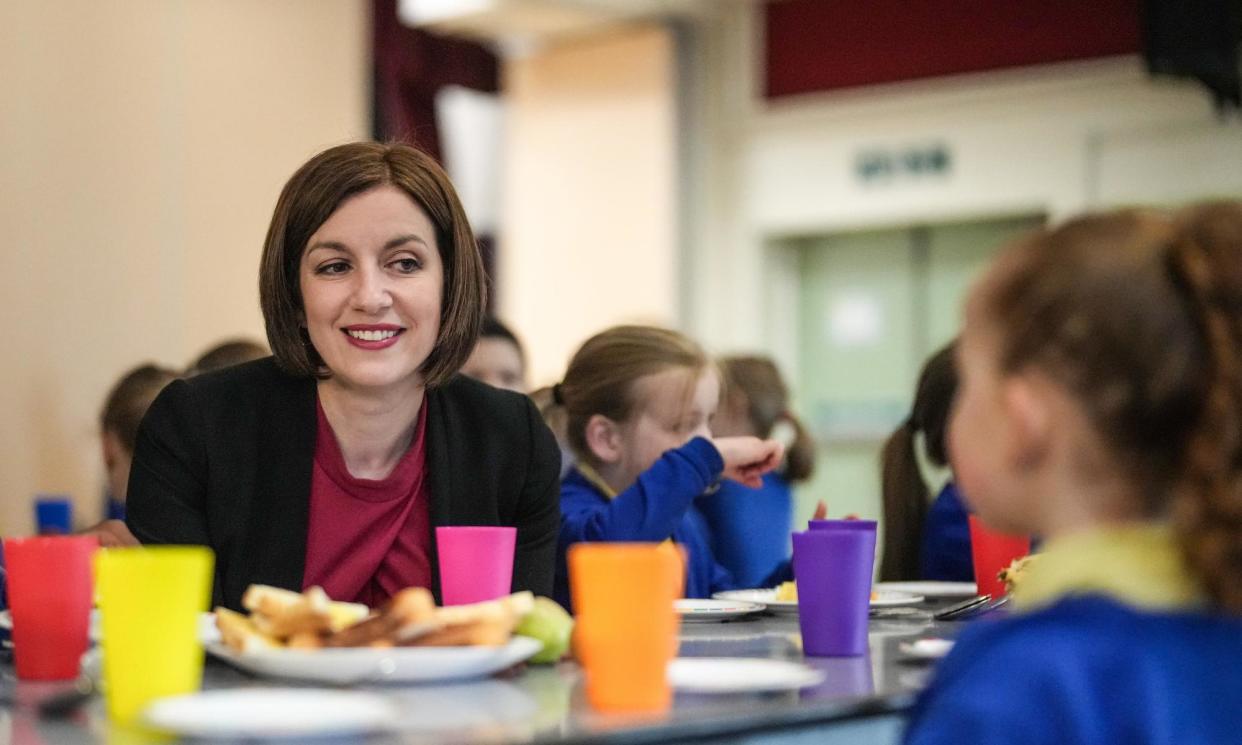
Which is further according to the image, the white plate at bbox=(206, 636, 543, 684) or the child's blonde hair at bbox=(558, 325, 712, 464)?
the child's blonde hair at bbox=(558, 325, 712, 464)

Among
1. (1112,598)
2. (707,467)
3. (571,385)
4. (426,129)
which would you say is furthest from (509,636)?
(426,129)

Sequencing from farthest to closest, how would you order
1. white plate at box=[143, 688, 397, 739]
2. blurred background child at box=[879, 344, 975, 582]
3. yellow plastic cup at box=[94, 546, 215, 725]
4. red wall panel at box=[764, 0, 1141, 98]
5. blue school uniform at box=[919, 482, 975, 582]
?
1. red wall panel at box=[764, 0, 1141, 98]
2. blurred background child at box=[879, 344, 975, 582]
3. blue school uniform at box=[919, 482, 975, 582]
4. yellow plastic cup at box=[94, 546, 215, 725]
5. white plate at box=[143, 688, 397, 739]

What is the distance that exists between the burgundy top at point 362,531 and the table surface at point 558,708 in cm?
41

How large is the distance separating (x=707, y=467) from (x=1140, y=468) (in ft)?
4.56

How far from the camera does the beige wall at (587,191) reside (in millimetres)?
6789

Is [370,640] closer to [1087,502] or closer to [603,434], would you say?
[1087,502]

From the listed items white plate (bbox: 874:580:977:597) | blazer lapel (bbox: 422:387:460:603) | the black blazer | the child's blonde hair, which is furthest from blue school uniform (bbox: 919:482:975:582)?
blazer lapel (bbox: 422:387:460:603)

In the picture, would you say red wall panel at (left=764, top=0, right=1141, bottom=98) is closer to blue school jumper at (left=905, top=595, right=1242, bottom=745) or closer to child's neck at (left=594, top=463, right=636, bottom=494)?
child's neck at (left=594, top=463, right=636, bottom=494)

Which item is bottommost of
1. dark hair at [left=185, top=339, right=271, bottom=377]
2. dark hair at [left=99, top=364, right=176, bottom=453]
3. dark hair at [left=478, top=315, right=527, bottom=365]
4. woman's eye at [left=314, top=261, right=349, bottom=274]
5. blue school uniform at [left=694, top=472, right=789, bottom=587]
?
blue school uniform at [left=694, top=472, right=789, bottom=587]

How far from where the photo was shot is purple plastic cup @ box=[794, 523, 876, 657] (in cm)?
156

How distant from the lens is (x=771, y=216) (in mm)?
6586

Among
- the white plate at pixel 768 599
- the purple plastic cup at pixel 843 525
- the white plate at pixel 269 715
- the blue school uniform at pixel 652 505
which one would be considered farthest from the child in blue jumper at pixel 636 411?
the white plate at pixel 269 715

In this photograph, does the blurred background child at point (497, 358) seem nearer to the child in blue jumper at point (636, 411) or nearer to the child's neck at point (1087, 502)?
the child in blue jumper at point (636, 411)

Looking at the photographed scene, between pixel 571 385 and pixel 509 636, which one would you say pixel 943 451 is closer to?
pixel 571 385
